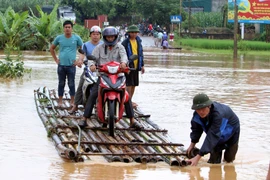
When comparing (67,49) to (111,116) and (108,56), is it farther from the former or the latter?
(111,116)

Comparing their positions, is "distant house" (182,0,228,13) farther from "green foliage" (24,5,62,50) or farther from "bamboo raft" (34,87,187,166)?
"bamboo raft" (34,87,187,166)

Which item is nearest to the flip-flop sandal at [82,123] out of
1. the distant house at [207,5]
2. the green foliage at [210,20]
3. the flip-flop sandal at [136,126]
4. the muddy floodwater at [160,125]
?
the muddy floodwater at [160,125]

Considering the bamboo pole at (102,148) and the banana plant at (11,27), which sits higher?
the banana plant at (11,27)

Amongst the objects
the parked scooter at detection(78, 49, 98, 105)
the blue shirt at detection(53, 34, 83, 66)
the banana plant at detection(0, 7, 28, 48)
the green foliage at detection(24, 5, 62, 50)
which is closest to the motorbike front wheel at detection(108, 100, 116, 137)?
the parked scooter at detection(78, 49, 98, 105)

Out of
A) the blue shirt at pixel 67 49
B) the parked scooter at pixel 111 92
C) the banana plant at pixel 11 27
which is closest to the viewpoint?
the parked scooter at pixel 111 92

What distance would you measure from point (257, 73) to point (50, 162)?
50.1 feet

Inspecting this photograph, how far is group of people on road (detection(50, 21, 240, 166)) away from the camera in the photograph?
7.05 metres

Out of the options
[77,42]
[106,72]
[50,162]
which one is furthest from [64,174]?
[77,42]

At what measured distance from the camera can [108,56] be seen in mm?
9234

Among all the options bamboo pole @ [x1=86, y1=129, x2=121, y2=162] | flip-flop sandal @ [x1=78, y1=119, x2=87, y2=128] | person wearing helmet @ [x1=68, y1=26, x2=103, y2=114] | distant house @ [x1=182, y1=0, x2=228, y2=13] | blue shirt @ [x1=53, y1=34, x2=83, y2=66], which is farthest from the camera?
distant house @ [x1=182, y1=0, x2=228, y2=13]

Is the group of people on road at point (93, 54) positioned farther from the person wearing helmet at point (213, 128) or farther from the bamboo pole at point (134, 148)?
the person wearing helmet at point (213, 128)

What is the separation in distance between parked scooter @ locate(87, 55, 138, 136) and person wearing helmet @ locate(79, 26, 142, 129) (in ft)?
0.81

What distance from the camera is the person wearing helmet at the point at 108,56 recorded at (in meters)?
9.05

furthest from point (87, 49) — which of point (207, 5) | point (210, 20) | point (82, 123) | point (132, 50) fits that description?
point (207, 5)
